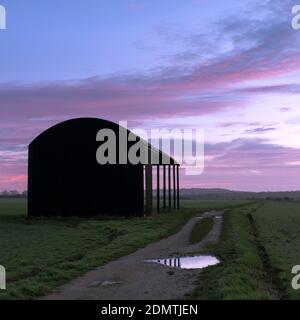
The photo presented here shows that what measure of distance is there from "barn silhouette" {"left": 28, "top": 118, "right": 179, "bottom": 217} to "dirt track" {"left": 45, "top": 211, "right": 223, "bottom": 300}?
19.0 meters

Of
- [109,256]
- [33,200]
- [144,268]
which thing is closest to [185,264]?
[144,268]

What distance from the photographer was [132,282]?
13.6 m

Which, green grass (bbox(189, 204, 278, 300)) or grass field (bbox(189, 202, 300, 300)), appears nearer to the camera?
green grass (bbox(189, 204, 278, 300))

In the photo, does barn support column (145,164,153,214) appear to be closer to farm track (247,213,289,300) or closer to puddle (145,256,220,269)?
farm track (247,213,289,300)

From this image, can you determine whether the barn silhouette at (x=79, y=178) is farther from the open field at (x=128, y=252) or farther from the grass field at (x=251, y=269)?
the grass field at (x=251, y=269)

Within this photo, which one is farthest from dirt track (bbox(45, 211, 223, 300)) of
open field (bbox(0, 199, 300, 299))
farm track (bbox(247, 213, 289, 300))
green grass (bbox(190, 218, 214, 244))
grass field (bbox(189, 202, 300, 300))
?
green grass (bbox(190, 218, 214, 244))

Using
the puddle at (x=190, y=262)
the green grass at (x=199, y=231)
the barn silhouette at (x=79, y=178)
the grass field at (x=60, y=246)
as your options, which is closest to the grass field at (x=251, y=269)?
the puddle at (x=190, y=262)

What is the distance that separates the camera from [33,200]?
3956 cm

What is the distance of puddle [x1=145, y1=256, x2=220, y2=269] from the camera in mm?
16391

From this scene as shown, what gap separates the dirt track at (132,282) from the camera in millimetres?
12016

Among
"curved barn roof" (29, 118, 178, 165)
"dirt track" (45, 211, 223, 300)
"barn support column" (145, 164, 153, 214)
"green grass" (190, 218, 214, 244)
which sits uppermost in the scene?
"curved barn roof" (29, 118, 178, 165)

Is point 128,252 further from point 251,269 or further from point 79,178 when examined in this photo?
point 79,178
